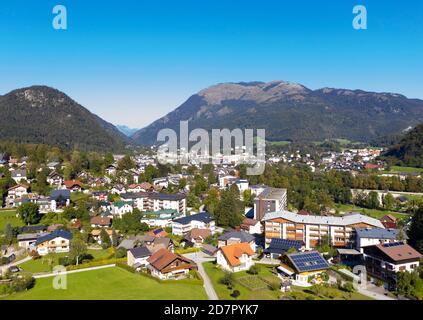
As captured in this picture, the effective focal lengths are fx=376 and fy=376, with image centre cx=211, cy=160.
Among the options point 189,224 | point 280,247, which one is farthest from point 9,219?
point 280,247

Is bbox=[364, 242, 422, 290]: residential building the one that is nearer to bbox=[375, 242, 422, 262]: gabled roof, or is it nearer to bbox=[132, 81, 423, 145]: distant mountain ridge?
bbox=[375, 242, 422, 262]: gabled roof

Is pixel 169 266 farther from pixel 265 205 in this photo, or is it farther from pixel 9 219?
pixel 9 219

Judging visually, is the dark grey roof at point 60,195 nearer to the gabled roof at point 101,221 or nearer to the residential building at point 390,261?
the gabled roof at point 101,221

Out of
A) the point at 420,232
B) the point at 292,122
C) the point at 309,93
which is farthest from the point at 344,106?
the point at 420,232

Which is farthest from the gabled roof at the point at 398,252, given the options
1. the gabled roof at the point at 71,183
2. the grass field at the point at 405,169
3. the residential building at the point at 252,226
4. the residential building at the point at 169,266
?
the grass field at the point at 405,169
